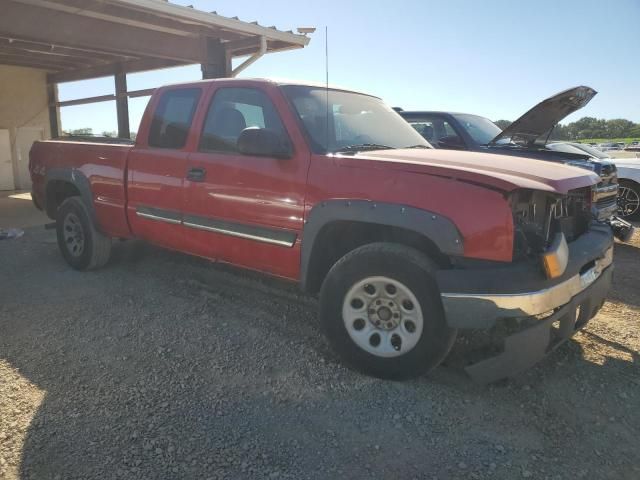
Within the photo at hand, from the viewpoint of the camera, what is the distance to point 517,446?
2553 millimetres

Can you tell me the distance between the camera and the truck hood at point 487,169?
9.04 feet

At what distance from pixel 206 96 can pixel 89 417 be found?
2611mm

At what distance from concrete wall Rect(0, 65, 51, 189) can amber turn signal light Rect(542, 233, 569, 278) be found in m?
16.0

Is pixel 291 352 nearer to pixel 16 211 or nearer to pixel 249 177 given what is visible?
pixel 249 177

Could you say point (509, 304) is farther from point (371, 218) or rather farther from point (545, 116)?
point (545, 116)

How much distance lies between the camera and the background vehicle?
6223 mm

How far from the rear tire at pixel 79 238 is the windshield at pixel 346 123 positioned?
2862 mm

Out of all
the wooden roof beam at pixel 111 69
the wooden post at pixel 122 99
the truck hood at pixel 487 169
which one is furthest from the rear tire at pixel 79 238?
the wooden post at pixel 122 99

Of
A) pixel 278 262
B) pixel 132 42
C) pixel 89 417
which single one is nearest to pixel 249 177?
pixel 278 262

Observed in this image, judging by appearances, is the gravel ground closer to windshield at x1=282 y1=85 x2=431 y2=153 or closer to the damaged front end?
the damaged front end

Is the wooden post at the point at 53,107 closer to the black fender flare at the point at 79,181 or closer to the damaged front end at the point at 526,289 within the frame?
the black fender flare at the point at 79,181

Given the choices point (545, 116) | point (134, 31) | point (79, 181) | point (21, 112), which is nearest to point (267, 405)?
point (79, 181)

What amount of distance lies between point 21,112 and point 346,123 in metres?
14.6

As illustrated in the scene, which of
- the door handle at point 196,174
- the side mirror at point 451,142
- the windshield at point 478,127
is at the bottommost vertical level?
the door handle at point 196,174
